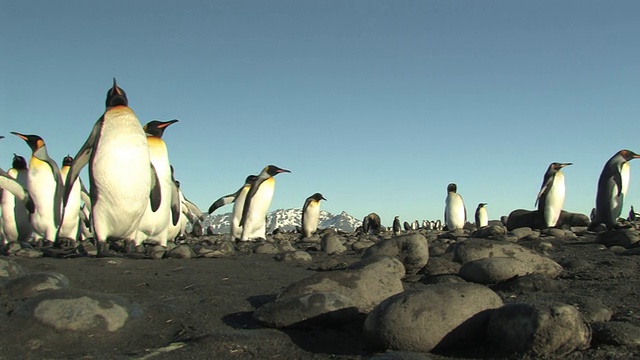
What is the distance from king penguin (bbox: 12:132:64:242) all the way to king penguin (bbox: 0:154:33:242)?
34cm

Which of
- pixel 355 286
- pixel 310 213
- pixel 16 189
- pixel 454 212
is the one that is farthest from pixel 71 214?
pixel 454 212

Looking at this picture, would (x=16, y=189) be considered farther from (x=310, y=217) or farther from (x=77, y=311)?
(x=310, y=217)

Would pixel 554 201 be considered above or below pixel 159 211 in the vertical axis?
above

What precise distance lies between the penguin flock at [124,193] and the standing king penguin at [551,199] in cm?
3

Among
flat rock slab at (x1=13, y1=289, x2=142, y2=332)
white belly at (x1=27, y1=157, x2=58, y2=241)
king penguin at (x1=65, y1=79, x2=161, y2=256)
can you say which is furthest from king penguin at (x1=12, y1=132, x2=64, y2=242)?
flat rock slab at (x1=13, y1=289, x2=142, y2=332)

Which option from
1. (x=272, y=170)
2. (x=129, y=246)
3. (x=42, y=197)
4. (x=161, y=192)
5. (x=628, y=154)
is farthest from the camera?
(x=628, y=154)

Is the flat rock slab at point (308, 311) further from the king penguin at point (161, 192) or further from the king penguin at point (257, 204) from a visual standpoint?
the king penguin at point (257, 204)

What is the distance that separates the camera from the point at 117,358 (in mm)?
2834

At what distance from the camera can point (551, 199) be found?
1702 cm

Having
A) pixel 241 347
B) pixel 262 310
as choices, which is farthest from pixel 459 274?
pixel 241 347

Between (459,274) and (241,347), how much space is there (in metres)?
2.69

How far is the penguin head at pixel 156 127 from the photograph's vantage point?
9.78m

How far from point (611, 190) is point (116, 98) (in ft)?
40.6

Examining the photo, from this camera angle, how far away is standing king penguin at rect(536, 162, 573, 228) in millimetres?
17062
